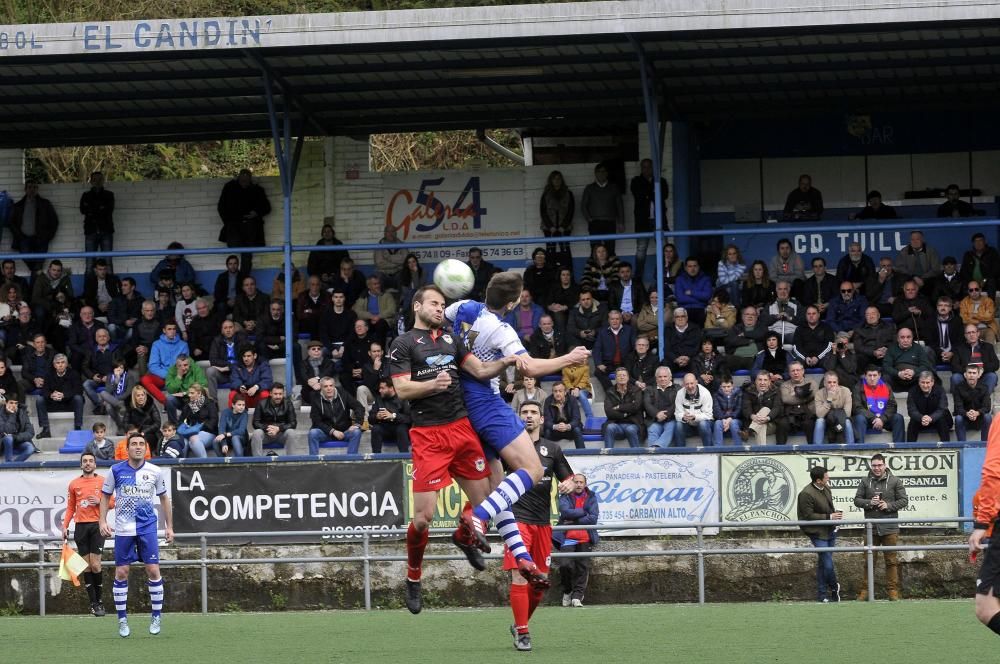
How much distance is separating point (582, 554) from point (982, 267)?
875 centimetres

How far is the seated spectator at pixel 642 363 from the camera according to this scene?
19.3 meters

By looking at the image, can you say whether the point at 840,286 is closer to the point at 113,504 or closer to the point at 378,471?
the point at 378,471

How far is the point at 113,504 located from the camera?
46.4ft

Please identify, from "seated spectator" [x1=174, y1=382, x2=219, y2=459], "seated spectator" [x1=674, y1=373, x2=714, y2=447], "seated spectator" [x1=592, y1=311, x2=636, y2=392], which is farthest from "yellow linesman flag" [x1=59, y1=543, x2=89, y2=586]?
"seated spectator" [x1=592, y1=311, x2=636, y2=392]

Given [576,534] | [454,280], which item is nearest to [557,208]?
[576,534]

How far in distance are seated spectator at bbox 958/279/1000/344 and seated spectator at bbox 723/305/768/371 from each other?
265 centimetres

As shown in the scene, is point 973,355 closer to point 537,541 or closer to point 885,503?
point 885,503

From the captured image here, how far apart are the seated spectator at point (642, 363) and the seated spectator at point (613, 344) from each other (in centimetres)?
37

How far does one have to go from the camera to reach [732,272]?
21609mm

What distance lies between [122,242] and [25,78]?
464cm

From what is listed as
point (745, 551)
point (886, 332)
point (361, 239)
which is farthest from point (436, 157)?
point (745, 551)

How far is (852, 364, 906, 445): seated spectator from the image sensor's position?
59.3 ft

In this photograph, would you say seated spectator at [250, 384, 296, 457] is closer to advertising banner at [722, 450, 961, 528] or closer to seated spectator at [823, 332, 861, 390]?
advertising banner at [722, 450, 961, 528]

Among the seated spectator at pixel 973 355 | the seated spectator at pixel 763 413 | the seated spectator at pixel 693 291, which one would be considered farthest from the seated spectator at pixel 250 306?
the seated spectator at pixel 973 355
